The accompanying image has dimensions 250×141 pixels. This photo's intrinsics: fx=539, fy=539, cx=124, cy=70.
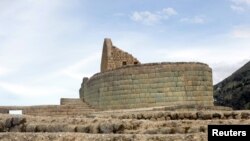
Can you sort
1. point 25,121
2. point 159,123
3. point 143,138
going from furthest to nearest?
point 25,121 → point 159,123 → point 143,138

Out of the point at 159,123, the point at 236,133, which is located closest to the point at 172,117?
the point at 159,123

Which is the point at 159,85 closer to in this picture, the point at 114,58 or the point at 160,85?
the point at 160,85

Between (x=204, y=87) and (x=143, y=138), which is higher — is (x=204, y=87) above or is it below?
above

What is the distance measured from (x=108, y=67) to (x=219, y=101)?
3284 cm

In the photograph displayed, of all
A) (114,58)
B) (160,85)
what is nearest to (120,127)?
(160,85)

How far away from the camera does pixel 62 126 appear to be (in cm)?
1205

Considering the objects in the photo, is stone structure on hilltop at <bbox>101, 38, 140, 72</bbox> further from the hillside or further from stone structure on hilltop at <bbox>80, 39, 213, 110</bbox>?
the hillside

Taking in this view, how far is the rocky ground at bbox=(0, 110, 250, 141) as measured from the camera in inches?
384

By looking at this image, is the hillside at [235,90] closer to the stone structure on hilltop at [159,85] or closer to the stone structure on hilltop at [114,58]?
the stone structure on hilltop at [114,58]

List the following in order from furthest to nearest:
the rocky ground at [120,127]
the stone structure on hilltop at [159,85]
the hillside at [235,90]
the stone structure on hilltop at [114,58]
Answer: the hillside at [235,90], the stone structure on hilltop at [114,58], the stone structure on hilltop at [159,85], the rocky ground at [120,127]

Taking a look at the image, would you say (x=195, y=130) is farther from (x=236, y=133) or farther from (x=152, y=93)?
(x=152, y=93)

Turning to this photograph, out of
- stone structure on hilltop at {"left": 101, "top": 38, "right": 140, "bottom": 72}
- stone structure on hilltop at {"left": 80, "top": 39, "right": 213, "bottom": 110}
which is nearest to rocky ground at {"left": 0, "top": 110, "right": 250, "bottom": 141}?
stone structure on hilltop at {"left": 80, "top": 39, "right": 213, "bottom": 110}

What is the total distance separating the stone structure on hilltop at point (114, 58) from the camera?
38.7m

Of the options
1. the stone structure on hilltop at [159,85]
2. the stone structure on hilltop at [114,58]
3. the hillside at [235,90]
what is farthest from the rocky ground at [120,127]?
the hillside at [235,90]
